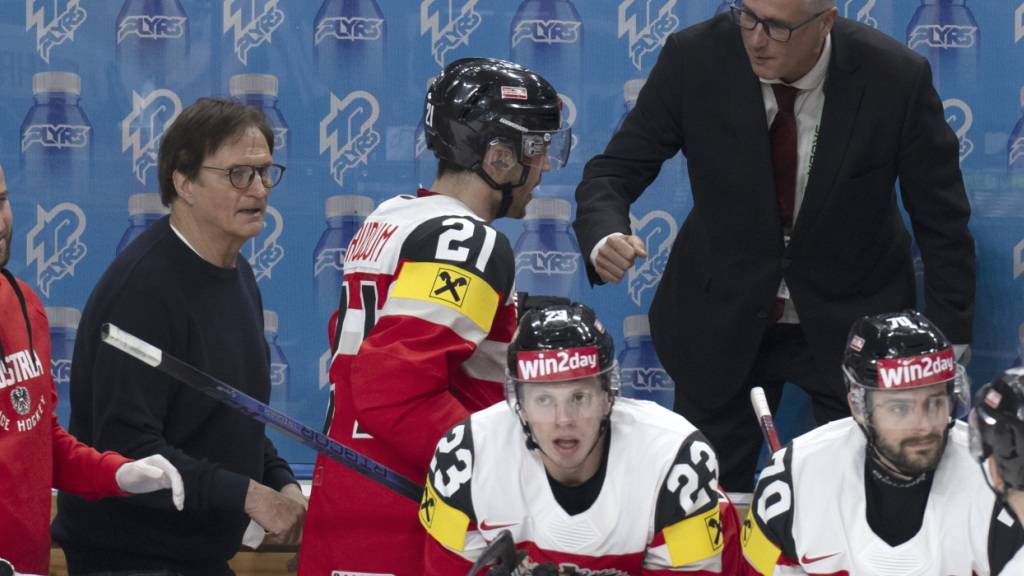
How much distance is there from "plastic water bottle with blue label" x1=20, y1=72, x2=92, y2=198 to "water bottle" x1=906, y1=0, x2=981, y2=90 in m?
2.39

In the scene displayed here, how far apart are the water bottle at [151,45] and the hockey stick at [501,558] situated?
2186mm

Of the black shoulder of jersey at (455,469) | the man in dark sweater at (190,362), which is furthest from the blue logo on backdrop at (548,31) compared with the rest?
the black shoulder of jersey at (455,469)

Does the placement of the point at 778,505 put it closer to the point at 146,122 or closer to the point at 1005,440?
the point at 1005,440

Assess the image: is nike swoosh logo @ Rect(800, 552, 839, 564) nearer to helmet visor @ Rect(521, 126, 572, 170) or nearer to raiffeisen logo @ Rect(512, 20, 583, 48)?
helmet visor @ Rect(521, 126, 572, 170)

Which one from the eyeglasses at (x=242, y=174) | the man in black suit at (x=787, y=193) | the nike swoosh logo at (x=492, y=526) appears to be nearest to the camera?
the nike swoosh logo at (x=492, y=526)

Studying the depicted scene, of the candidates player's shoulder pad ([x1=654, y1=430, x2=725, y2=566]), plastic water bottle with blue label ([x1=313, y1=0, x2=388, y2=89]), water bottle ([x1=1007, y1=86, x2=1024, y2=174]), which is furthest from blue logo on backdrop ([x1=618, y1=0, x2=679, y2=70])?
player's shoulder pad ([x1=654, y1=430, x2=725, y2=566])

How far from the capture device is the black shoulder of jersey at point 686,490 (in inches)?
103

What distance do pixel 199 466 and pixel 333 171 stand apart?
4.87 ft

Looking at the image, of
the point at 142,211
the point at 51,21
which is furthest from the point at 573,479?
the point at 51,21

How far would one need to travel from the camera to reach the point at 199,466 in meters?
2.93

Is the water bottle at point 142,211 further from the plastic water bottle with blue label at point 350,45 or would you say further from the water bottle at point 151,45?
the plastic water bottle with blue label at point 350,45

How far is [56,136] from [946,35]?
2.57 metres

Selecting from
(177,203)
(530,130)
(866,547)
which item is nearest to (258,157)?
(177,203)

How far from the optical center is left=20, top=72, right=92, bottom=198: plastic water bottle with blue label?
13.9 ft
